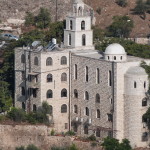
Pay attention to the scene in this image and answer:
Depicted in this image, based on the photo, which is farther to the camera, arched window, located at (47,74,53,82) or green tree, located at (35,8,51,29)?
green tree, located at (35,8,51,29)

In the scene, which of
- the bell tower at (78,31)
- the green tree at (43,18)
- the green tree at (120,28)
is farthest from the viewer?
the green tree at (43,18)

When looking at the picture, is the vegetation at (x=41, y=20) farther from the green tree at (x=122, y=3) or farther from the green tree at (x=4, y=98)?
the green tree at (x=4, y=98)

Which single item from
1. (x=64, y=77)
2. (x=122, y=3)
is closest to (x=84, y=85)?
(x=64, y=77)

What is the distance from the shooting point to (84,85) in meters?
113

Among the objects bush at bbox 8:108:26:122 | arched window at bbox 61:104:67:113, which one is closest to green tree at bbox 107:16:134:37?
arched window at bbox 61:104:67:113

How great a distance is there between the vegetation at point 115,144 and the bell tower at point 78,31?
496 inches

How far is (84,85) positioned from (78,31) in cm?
705

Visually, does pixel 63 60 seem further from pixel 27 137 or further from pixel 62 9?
pixel 62 9

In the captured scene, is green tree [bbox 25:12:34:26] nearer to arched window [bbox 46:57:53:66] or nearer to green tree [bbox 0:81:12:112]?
green tree [bbox 0:81:12:112]

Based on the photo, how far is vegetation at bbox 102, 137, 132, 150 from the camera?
355 feet

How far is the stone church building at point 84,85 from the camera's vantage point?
10938 cm

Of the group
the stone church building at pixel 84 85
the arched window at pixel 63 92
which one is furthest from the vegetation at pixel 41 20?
the arched window at pixel 63 92

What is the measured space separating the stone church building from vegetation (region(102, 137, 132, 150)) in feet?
3.72

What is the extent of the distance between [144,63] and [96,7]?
6075 cm
